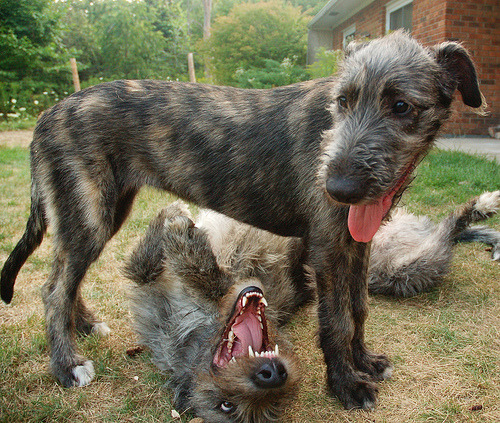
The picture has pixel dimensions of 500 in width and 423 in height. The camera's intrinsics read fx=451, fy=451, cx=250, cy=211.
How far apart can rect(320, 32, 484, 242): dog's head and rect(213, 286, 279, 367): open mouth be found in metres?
0.79

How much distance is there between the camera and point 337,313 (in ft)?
8.92

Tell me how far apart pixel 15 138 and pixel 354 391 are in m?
15.7

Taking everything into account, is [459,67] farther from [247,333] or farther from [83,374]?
[83,374]

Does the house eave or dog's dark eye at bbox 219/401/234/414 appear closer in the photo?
dog's dark eye at bbox 219/401/234/414

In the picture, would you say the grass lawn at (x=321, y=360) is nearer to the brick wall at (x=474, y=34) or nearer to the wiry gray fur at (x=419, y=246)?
the wiry gray fur at (x=419, y=246)

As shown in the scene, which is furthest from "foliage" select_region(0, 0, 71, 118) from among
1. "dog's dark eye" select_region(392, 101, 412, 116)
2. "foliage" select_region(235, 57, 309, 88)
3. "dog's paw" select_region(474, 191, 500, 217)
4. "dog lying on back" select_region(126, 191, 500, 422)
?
"dog's dark eye" select_region(392, 101, 412, 116)

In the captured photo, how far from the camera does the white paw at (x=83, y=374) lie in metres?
2.86

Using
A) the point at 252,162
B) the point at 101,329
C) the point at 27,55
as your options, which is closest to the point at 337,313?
the point at 252,162

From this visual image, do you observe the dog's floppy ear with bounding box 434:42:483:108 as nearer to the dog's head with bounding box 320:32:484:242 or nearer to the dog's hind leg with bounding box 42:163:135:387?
the dog's head with bounding box 320:32:484:242

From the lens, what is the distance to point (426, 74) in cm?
246

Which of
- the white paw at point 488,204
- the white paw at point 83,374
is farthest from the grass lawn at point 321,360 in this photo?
the white paw at point 488,204

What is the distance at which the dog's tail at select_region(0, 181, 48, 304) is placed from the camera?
331 cm

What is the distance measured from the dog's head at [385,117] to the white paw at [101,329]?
2064mm

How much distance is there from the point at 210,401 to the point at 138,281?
1326 millimetres
